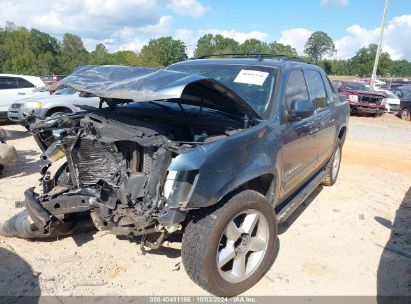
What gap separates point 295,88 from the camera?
411cm

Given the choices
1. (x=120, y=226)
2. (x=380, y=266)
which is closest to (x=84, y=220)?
(x=120, y=226)

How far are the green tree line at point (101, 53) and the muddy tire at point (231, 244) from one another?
3807 centimetres

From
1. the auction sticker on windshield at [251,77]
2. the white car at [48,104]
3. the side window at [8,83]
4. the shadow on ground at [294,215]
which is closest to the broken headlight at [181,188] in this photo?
the auction sticker on windshield at [251,77]

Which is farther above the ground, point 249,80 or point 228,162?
point 249,80

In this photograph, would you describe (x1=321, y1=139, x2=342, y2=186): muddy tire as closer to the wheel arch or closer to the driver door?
the driver door

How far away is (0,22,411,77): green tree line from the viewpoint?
173ft

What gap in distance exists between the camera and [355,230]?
14.9ft

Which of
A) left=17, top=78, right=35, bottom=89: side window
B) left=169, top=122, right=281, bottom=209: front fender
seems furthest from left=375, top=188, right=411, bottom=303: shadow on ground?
left=17, top=78, right=35, bottom=89: side window

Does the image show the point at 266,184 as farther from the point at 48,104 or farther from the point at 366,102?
the point at 366,102

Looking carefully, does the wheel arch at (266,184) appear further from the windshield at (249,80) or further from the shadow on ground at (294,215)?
the shadow on ground at (294,215)

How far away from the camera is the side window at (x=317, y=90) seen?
469 centimetres

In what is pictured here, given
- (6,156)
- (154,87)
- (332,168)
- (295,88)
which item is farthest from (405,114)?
(154,87)

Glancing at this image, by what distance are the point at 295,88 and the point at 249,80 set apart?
21.9 inches

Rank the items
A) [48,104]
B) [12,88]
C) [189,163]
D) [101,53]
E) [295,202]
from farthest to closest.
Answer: [101,53] < [12,88] < [48,104] < [295,202] < [189,163]
